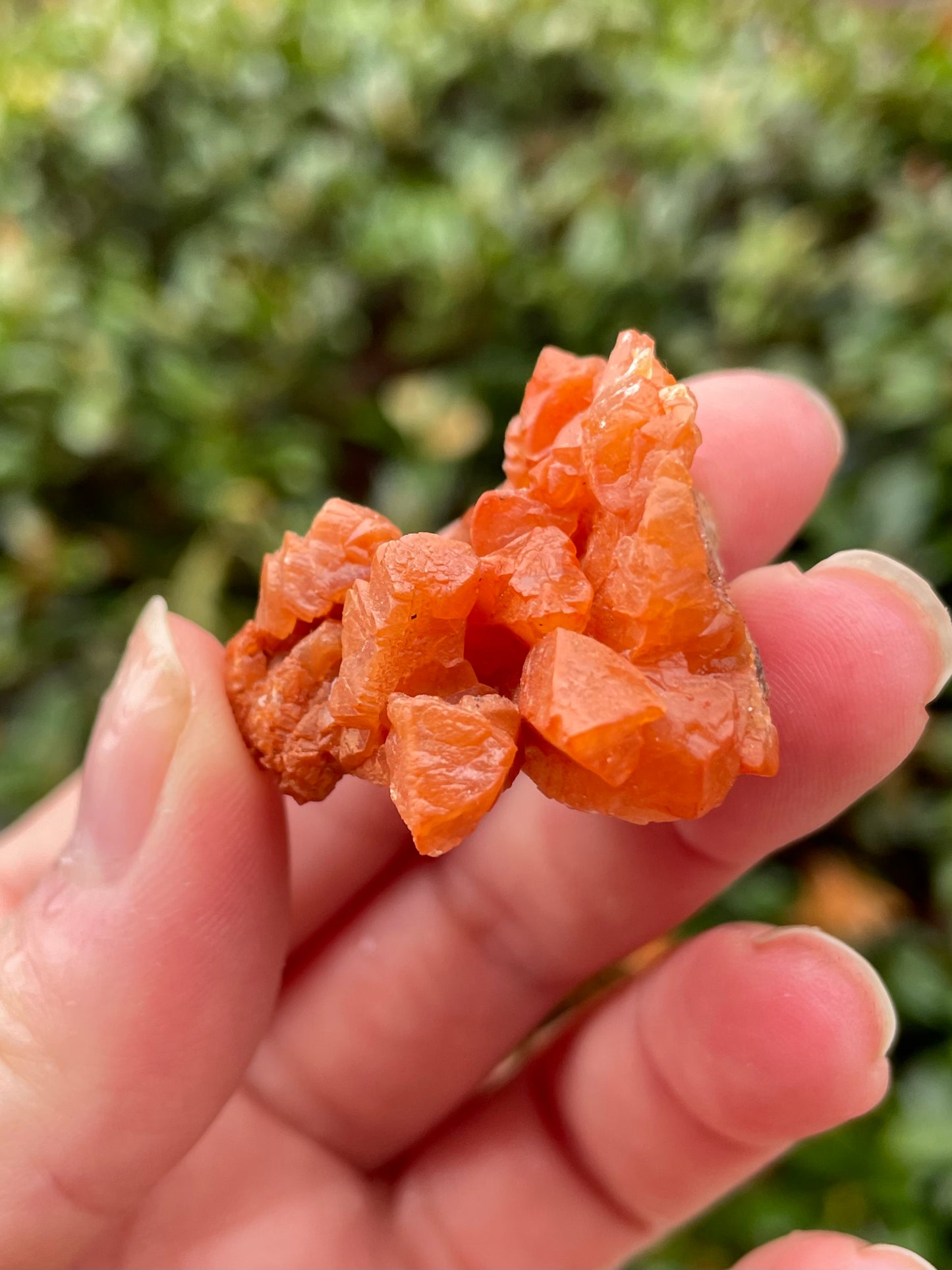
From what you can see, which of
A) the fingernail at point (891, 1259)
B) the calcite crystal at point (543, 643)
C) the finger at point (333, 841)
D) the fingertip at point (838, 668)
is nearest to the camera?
the calcite crystal at point (543, 643)

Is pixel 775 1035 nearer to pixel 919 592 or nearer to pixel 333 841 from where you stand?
pixel 919 592

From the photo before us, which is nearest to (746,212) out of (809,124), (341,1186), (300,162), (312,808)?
(809,124)

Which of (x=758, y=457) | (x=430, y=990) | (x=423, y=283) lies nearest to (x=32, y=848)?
(x=430, y=990)

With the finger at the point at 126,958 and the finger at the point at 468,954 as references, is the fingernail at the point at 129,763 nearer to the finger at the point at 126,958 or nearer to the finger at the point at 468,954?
the finger at the point at 126,958

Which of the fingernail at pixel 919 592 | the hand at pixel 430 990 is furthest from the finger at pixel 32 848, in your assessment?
the fingernail at pixel 919 592

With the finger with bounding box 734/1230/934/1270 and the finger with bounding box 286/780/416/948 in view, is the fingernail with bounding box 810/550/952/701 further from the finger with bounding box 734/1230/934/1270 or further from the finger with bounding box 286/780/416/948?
the finger with bounding box 286/780/416/948

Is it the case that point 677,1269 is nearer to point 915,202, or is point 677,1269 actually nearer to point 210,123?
point 915,202
